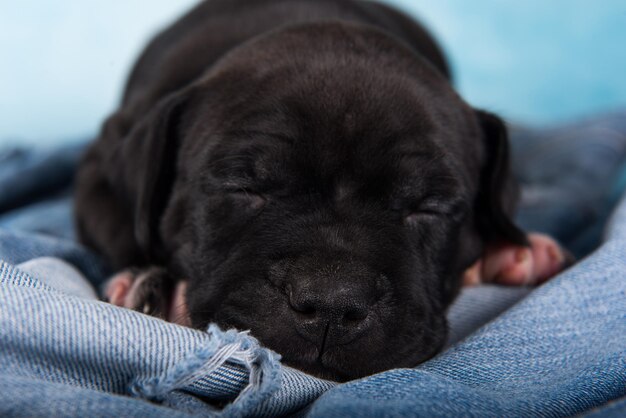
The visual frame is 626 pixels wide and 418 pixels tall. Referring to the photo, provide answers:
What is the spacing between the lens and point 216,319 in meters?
1.87

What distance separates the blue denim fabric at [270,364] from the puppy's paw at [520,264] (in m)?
0.28

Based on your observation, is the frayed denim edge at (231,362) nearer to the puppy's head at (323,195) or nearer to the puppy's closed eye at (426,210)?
the puppy's head at (323,195)

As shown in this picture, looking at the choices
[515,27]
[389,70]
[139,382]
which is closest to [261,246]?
[139,382]

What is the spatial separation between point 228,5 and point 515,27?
304 cm

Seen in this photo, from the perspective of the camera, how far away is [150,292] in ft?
7.45

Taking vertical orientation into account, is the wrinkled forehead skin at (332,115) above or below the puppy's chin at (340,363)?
above

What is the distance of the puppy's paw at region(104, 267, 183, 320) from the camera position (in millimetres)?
2217

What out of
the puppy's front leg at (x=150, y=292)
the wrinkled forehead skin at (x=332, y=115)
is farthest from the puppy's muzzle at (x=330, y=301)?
the puppy's front leg at (x=150, y=292)

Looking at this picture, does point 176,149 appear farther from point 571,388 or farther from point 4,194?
point 4,194

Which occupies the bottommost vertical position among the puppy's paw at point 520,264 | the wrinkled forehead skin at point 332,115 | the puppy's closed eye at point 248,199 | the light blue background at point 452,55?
the light blue background at point 452,55

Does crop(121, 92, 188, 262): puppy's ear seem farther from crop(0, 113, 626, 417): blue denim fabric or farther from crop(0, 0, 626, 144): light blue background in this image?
crop(0, 0, 626, 144): light blue background

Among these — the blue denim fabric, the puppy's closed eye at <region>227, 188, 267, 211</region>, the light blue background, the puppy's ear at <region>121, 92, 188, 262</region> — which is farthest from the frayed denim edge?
the light blue background

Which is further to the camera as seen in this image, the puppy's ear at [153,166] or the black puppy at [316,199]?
the puppy's ear at [153,166]

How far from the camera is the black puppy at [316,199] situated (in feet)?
5.74
